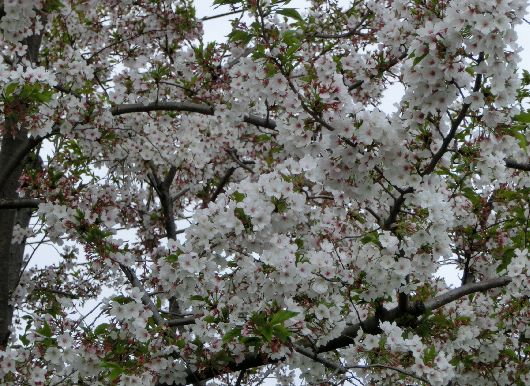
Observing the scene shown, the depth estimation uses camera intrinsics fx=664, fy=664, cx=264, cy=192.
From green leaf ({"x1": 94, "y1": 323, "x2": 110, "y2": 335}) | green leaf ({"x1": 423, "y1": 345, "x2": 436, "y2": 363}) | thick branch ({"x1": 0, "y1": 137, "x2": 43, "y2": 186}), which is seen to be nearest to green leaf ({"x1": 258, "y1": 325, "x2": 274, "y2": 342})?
green leaf ({"x1": 423, "y1": 345, "x2": 436, "y2": 363})

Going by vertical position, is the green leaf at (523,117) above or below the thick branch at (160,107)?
below

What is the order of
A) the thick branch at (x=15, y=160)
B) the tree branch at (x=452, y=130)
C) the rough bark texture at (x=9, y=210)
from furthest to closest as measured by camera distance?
the rough bark texture at (x=9, y=210), the thick branch at (x=15, y=160), the tree branch at (x=452, y=130)

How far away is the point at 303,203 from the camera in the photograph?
3957mm

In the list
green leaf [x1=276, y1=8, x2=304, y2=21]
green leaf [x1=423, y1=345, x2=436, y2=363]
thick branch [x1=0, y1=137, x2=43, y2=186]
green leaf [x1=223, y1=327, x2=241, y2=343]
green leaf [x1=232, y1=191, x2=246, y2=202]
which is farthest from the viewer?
thick branch [x1=0, y1=137, x2=43, y2=186]

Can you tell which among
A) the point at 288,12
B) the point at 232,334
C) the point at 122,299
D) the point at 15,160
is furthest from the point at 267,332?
the point at 15,160

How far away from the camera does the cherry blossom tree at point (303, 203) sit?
384 cm

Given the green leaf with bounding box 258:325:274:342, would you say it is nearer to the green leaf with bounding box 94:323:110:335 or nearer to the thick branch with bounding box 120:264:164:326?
the thick branch with bounding box 120:264:164:326

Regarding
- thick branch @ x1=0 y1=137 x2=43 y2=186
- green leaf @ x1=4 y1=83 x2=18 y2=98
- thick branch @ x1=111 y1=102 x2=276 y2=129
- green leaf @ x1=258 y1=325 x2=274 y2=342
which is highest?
thick branch @ x1=111 y1=102 x2=276 y2=129

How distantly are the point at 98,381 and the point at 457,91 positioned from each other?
3.16 metres

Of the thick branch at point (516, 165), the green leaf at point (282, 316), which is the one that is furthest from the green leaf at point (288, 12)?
the thick branch at point (516, 165)

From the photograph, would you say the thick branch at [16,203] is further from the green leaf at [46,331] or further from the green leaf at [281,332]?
the green leaf at [281,332]

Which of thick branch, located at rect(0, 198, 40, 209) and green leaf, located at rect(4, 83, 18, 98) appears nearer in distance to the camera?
green leaf, located at rect(4, 83, 18, 98)

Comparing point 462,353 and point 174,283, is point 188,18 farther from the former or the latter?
point 462,353

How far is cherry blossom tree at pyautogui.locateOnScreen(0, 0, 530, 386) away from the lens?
3840 millimetres
